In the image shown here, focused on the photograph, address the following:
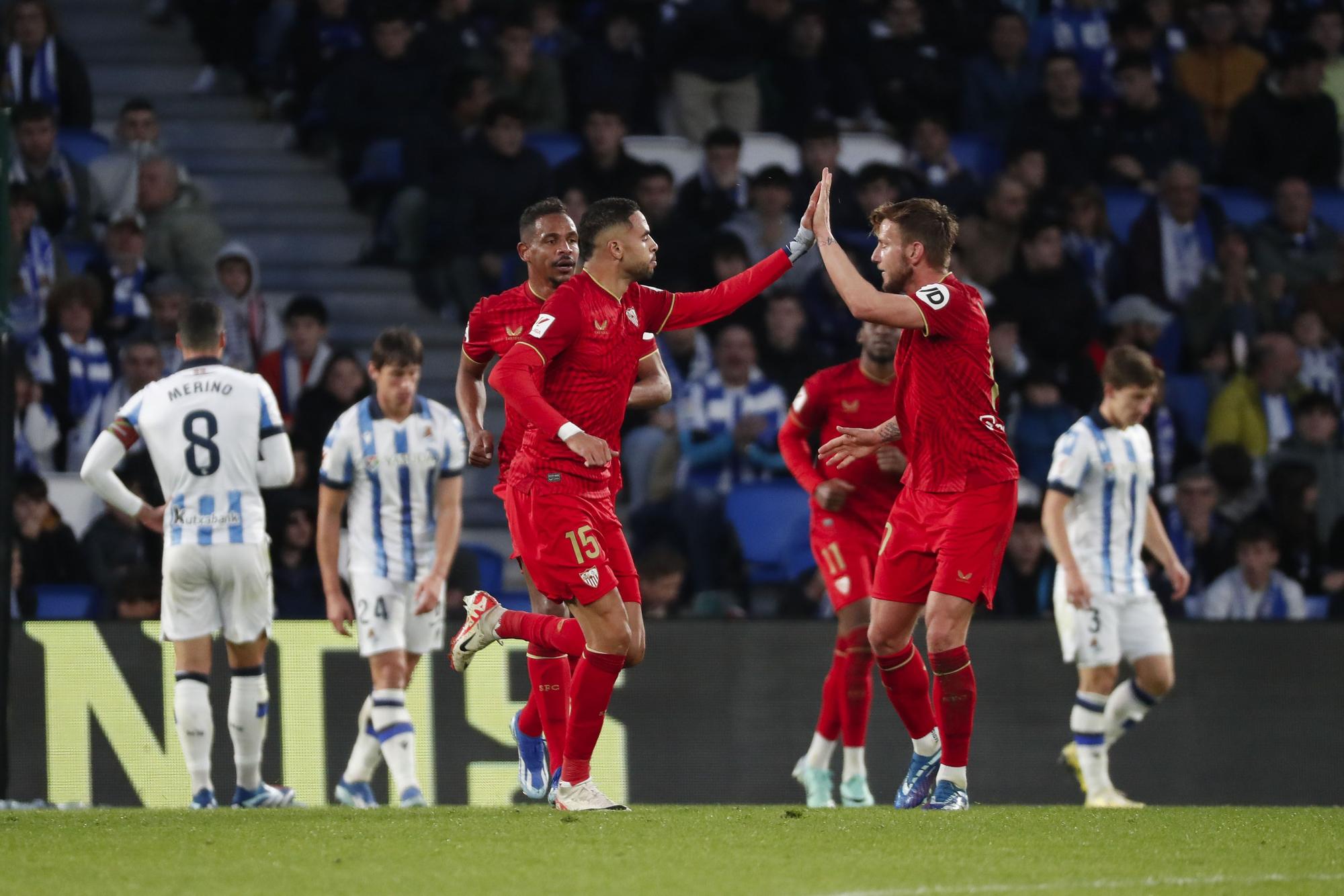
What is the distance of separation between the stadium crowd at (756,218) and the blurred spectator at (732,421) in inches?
0.9

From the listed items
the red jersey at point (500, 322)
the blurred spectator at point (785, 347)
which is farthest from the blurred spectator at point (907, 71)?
the red jersey at point (500, 322)

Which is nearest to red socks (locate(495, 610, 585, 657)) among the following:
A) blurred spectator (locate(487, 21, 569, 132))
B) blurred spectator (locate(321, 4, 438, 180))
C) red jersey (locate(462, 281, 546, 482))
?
red jersey (locate(462, 281, 546, 482))

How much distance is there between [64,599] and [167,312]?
2146 millimetres

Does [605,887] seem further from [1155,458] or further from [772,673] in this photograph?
[1155,458]

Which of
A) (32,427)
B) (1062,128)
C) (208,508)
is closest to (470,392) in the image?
(208,508)

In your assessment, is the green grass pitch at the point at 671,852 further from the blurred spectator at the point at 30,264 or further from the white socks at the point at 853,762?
the blurred spectator at the point at 30,264

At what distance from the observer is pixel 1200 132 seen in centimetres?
1559

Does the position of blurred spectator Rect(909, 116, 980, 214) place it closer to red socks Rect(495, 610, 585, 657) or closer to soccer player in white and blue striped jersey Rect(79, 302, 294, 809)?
soccer player in white and blue striped jersey Rect(79, 302, 294, 809)

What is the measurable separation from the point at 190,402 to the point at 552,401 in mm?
2148

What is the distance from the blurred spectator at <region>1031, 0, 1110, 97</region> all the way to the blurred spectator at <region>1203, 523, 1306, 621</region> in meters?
5.31

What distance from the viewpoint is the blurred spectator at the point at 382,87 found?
14.0 m

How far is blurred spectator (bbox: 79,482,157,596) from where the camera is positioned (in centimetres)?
1106

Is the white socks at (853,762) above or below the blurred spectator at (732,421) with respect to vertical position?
below

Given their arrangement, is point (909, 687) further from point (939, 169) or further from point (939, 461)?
point (939, 169)
